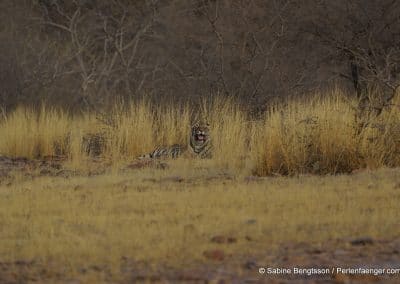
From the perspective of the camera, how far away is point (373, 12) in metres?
19.4

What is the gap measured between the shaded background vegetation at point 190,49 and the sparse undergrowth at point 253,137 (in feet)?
3.59

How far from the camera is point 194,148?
12.8 metres

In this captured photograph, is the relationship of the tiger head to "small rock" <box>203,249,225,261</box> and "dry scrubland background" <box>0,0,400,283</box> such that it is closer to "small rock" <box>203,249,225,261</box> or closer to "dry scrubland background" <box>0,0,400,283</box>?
"dry scrubland background" <box>0,0,400,283</box>

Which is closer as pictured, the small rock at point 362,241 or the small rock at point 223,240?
the small rock at point 362,241

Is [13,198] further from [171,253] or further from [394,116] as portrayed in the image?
[394,116]

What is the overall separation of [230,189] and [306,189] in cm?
75

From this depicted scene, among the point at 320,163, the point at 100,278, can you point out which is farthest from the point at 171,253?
the point at 320,163

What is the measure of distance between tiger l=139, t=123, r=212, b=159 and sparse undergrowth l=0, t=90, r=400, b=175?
8.1 inches

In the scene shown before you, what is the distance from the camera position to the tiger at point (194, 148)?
497 inches

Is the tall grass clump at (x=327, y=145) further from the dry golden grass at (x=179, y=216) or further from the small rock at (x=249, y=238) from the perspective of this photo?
the small rock at (x=249, y=238)

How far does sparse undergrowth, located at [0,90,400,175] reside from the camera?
993 cm

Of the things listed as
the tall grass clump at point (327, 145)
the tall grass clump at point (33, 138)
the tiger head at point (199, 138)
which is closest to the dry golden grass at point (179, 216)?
the tall grass clump at point (327, 145)

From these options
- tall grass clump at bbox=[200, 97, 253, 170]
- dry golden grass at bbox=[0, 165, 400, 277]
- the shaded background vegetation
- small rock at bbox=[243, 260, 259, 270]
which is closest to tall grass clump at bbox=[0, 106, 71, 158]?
tall grass clump at bbox=[200, 97, 253, 170]

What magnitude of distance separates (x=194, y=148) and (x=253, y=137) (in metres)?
2.03
